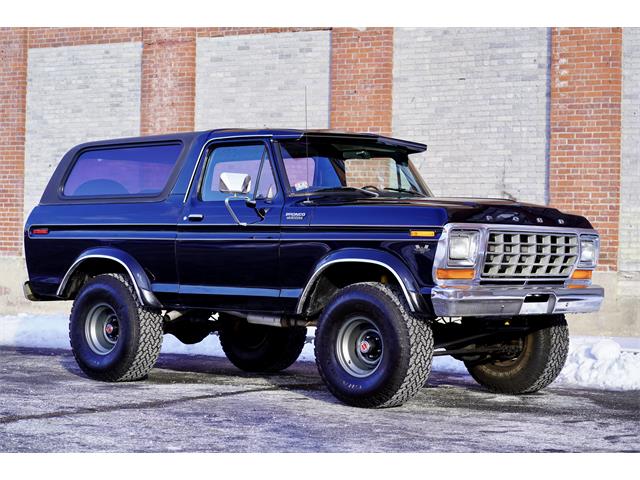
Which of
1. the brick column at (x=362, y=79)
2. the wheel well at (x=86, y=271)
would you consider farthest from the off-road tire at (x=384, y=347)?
the brick column at (x=362, y=79)

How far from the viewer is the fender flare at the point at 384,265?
301 inches

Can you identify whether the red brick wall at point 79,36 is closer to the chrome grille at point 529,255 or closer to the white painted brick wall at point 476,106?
the white painted brick wall at point 476,106

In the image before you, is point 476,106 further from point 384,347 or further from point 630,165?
point 384,347

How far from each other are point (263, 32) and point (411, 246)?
10254 mm

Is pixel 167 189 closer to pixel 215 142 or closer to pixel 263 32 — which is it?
pixel 215 142

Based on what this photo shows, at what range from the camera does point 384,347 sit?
7.77 metres

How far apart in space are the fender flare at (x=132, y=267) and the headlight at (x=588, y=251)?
3636 millimetres

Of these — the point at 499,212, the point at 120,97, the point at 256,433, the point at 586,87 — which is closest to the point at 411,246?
the point at 499,212

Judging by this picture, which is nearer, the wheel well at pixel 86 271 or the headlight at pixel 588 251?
the headlight at pixel 588 251

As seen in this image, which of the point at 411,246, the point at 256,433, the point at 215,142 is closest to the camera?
the point at 256,433

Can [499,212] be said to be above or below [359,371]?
above

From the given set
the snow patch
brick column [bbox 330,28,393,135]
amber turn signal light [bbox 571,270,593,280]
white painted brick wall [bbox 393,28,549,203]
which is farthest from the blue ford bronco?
brick column [bbox 330,28,393,135]

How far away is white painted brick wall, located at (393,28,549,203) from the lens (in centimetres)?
1528

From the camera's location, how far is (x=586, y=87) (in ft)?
48.9
